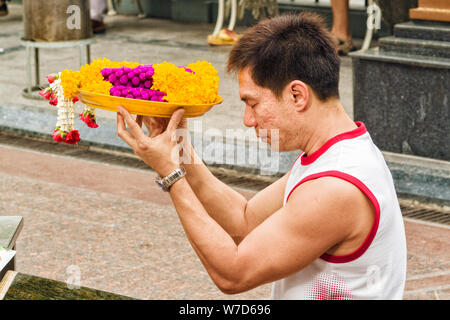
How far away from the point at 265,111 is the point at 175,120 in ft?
0.92

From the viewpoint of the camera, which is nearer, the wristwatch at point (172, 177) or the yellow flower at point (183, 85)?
the wristwatch at point (172, 177)

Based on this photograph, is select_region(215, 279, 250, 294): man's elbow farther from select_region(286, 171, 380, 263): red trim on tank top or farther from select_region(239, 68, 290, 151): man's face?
select_region(239, 68, 290, 151): man's face

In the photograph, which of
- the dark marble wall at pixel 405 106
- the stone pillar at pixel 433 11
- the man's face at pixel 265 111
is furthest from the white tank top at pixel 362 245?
the stone pillar at pixel 433 11

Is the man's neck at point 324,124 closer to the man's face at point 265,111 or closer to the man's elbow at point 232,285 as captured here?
the man's face at point 265,111

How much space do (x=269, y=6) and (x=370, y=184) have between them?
813 centimetres

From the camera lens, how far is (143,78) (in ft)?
7.88

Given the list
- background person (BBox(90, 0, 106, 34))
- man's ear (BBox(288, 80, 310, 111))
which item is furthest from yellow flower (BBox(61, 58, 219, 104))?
background person (BBox(90, 0, 106, 34))

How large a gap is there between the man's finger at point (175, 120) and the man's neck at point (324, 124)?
1.20 feet

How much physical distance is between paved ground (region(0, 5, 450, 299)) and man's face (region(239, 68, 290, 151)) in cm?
203

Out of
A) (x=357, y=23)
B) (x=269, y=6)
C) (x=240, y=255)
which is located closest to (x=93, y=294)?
(x=240, y=255)

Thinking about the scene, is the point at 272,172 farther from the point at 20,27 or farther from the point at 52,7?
the point at 20,27

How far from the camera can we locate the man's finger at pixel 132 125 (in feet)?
7.25

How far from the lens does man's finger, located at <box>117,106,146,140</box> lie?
2211 millimetres
